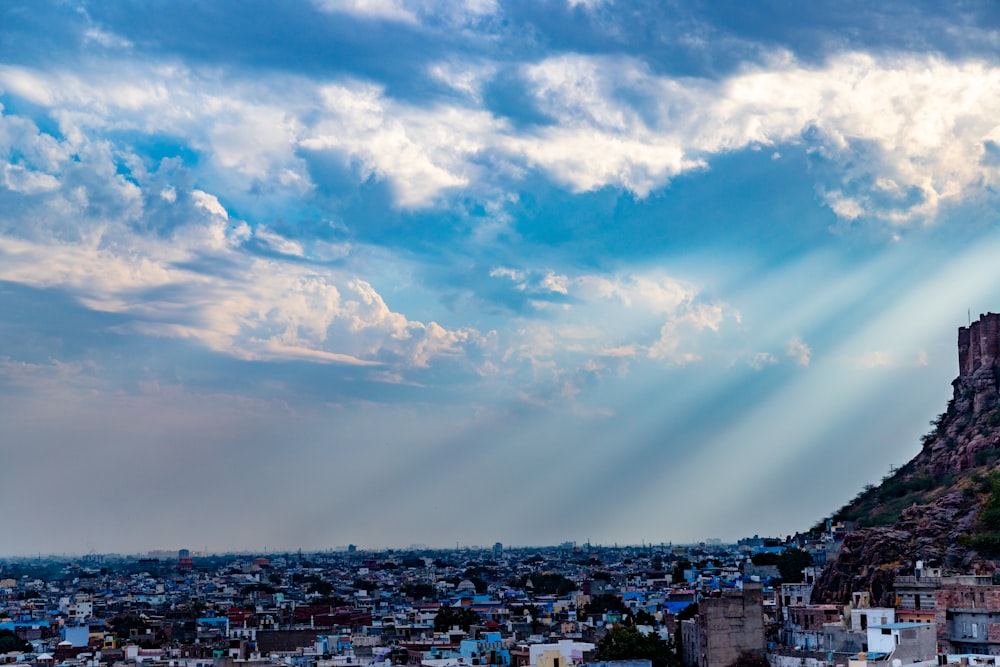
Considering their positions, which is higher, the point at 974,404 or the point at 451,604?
the point at 974,404

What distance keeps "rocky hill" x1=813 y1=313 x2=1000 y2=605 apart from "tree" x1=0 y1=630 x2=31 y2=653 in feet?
130

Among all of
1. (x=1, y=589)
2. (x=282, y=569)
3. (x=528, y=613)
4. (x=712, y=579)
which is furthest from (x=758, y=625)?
(x=282, y=569)

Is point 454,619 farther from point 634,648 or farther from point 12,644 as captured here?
point 634,648

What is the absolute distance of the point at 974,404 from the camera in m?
85.6

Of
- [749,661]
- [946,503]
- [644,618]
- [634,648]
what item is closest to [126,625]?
[644,618]

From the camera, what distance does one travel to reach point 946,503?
6400 cm

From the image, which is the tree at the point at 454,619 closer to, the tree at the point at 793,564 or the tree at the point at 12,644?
the tree at the point at 793,564

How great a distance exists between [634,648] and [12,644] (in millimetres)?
38133

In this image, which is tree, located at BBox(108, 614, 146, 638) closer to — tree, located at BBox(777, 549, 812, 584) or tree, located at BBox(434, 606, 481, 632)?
tree, located at BBox(434, 606, 481, 632)

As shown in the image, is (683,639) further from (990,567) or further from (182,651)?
(182,651)

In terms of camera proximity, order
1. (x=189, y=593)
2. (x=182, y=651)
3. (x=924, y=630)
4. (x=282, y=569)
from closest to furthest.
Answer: (x=924, y=630) < (x=182, y=651) < (x=189, y=593) < (x=282, y=569)

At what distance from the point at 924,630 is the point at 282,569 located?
160858 mm

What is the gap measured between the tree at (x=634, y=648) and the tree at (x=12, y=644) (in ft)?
109

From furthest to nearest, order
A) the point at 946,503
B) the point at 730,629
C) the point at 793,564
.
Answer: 1. the point at 793,564
2. the point at 946,503
3. the point at 730,629
